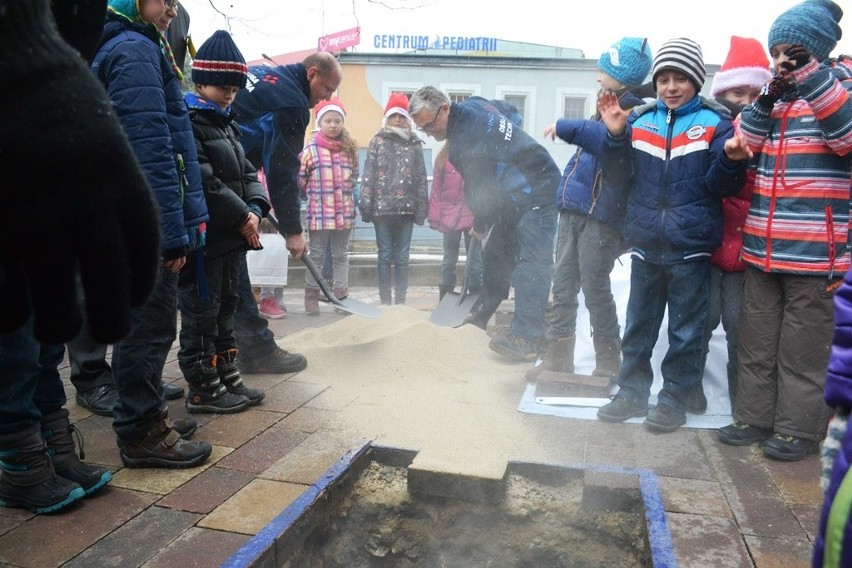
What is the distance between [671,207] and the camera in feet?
12.1

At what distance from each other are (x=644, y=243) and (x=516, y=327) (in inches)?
71.9

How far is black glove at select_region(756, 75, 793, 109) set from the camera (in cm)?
324

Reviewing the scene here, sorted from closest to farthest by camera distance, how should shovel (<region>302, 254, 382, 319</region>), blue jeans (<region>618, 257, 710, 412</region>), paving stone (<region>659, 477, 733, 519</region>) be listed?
paving stone (<region>659, 477, 733, 519</region>), blue jeans (<region>618, 257, 710, 412</region>), shovel (<region>302, 254, 382, 319</region>)

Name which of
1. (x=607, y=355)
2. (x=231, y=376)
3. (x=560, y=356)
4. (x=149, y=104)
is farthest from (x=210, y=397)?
(x=607, y=355)

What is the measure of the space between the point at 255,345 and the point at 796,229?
11.7 feet

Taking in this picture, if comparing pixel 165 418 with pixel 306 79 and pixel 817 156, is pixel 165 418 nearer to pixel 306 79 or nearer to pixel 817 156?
pixel 306 79

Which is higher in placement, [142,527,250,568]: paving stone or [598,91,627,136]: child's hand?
[598,91,627,136]: child's hand

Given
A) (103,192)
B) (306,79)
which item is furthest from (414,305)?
(103,192)

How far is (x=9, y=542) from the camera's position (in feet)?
8.23

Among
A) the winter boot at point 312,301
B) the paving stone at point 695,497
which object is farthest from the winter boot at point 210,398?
the winter boot at point 312,301

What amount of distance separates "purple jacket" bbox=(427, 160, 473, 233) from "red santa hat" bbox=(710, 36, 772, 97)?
341 centimetres

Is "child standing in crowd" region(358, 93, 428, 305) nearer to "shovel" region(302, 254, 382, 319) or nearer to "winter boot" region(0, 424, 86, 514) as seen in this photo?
"shovel" region(302, 254, 382, 319)

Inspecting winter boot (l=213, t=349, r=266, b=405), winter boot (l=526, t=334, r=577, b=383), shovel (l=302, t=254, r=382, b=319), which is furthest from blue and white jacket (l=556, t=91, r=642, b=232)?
winter boot (l=213, t=349, r=266, b=405)

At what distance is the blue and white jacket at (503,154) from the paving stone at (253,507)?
10.8 ft
